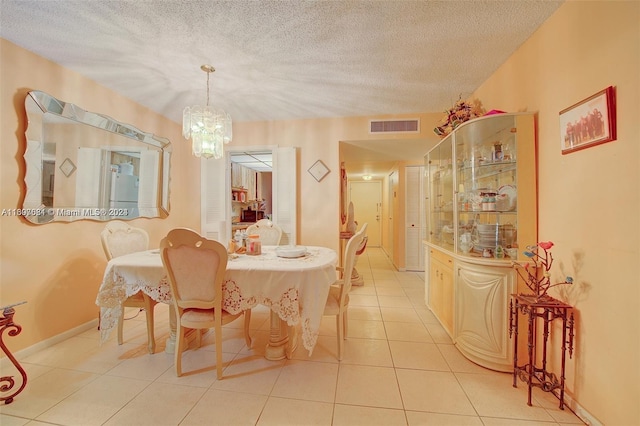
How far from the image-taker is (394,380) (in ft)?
5.81

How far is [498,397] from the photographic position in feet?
5.30

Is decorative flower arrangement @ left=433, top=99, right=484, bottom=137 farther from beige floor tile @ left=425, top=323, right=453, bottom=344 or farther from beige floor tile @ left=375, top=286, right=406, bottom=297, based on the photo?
beige floor tile @ left=375, top=286, right=406, bottom=297

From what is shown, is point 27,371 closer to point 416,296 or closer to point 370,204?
point 416,296

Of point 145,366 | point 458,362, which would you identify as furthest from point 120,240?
point 458,362

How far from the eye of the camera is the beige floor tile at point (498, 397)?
4.85 ft

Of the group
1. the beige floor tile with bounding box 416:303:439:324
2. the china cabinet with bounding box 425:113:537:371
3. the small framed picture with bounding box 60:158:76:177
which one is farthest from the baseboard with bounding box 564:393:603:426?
the small framed picture with bounding box 60:158:76:177

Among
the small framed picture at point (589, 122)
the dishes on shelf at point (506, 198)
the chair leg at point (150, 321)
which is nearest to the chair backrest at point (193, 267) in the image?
the chair leg at point (150, 321)

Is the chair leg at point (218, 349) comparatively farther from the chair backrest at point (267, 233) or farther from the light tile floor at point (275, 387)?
the chair backrest at point (267, 233)

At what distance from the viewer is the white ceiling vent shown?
3502mm

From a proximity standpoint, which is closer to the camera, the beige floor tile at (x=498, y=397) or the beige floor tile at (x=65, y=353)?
the beige floor tile at (x=498, y=397)

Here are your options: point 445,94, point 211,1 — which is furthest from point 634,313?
point 211,1

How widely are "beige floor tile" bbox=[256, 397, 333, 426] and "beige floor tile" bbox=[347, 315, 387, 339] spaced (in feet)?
3.01

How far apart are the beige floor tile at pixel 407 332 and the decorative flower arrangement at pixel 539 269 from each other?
1025 mm

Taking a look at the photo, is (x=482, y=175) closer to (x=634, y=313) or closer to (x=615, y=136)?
(x=615, y=136)
